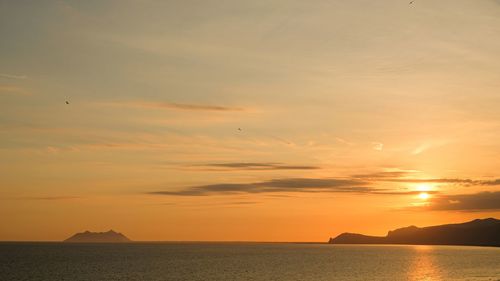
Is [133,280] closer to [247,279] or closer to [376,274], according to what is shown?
[247,279]

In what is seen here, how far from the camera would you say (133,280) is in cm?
12438

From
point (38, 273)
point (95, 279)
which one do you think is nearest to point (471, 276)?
point (95, 279)

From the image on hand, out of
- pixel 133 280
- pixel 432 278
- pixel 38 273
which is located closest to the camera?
pixel 133 280

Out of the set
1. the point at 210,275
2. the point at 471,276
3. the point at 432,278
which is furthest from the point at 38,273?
the point at 471,276

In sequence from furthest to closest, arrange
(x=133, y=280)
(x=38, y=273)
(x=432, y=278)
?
(x=38, y=273), (x=432, y=278), (x=133, y=280)

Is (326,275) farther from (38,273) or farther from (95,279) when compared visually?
(38,273)

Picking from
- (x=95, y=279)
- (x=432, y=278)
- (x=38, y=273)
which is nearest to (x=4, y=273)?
(x=38, y=273)

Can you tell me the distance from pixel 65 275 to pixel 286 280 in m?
54.1

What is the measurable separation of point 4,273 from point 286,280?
7318cm

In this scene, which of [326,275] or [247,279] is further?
[326,275]

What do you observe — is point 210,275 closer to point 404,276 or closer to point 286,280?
point 286,280

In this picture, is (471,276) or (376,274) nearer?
(471,276)

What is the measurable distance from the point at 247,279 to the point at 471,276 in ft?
175

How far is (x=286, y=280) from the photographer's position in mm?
127875
